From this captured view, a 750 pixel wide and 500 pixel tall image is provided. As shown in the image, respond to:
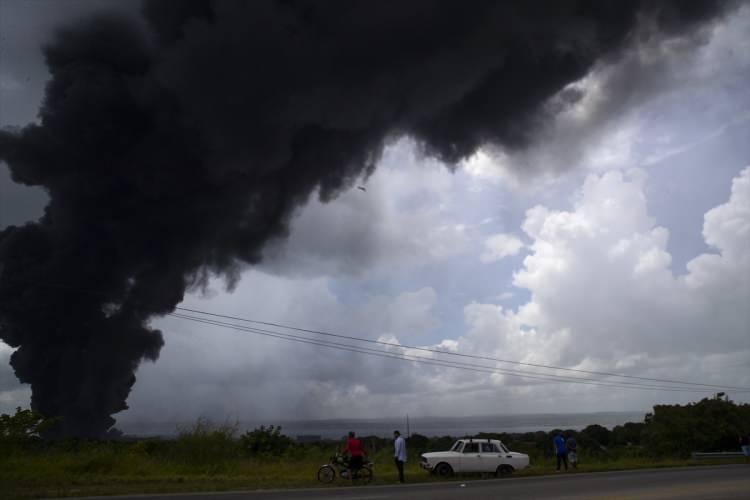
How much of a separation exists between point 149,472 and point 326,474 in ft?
25.0

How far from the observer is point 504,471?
24.3 m

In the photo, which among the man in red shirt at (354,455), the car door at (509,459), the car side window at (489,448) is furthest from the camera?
the car side window at (489,448)

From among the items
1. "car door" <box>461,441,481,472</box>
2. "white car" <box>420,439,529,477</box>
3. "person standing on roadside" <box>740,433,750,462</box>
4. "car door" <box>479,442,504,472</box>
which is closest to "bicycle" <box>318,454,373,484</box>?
"white car" <box>420,439,529,477</box>

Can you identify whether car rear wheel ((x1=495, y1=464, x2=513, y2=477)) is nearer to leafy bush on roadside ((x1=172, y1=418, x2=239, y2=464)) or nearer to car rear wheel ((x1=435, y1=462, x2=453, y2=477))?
car rear wheel ((x1=435, y1=462, x2=453, y2=477))

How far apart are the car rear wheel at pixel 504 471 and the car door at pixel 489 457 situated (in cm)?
22

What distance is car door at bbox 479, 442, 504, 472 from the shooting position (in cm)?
2409

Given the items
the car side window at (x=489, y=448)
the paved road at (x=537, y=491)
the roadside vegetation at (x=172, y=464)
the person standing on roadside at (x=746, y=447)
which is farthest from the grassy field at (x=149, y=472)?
the person standing on roadside at (x=746, y=447)

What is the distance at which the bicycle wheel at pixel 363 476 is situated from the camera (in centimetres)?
2093

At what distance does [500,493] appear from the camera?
16.7 metres

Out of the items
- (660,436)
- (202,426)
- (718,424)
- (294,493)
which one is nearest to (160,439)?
(202,426)

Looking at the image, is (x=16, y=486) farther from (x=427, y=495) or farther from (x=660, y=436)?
(x=660, y=436)

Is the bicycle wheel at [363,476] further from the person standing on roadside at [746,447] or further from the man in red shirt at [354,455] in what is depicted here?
the person standing on roadside at [746,447]

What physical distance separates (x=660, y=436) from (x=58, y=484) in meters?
44.6

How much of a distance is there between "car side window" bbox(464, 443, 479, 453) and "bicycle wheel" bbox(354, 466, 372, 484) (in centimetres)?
486
